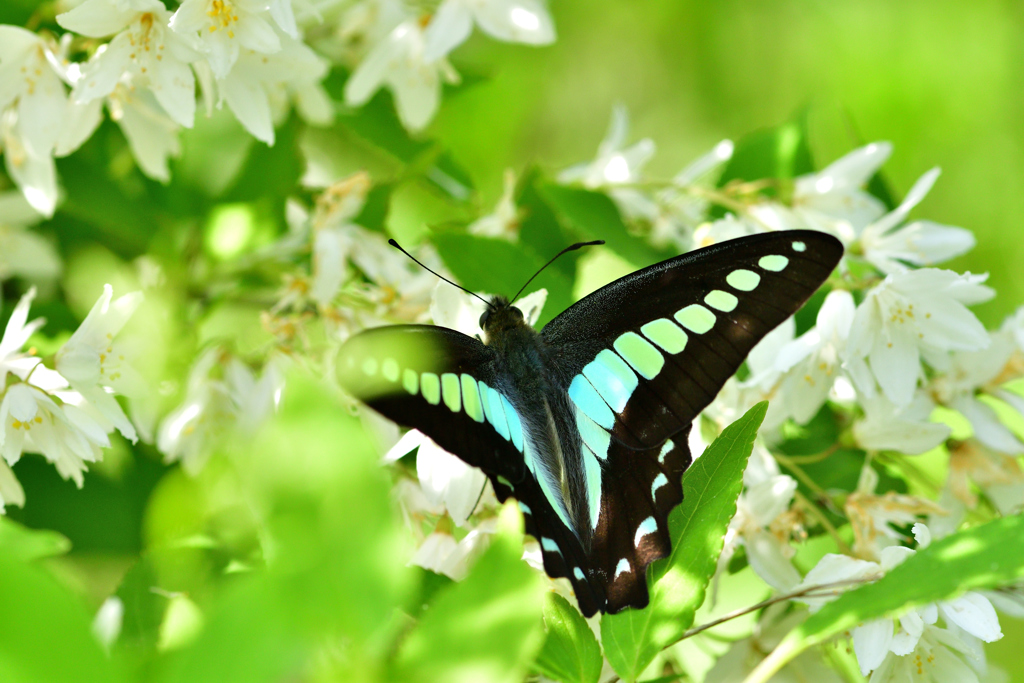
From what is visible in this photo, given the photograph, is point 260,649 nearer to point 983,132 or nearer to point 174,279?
point 174,279

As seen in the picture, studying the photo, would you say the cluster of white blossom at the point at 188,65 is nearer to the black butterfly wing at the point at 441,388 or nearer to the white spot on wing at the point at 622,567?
the black butterfly wing at the point at 441,388

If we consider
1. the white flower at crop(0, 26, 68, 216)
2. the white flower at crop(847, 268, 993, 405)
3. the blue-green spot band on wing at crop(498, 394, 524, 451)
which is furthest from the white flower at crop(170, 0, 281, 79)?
the white flower at crop(847, 268, 993, 405)

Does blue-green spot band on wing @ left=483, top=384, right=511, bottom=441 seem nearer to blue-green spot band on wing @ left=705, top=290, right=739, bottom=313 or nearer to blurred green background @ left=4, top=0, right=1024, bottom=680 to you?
blue-green spot band on wing @ left=705, top=290, right=739, bottom=313

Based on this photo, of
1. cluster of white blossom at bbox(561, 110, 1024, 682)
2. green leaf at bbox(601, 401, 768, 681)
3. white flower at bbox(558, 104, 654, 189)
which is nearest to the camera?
green leaf at bbox(601, 401, 768, 681)

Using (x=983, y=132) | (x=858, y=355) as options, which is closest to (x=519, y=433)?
(x=858, y=355)

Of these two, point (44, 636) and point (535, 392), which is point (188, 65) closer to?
point (535, 392)

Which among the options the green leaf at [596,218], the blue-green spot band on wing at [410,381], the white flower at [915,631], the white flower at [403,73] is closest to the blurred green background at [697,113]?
the white flower at [403,73]

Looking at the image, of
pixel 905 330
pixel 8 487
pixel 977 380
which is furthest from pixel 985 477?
pixel 8 487
